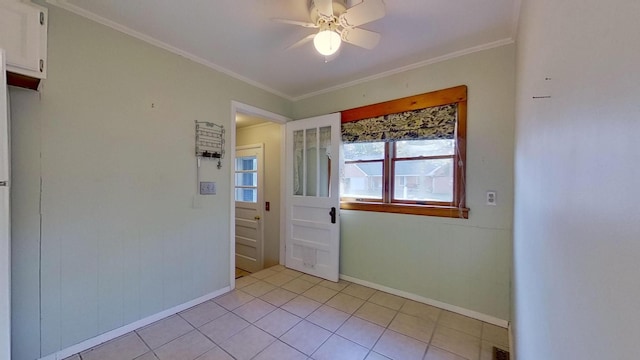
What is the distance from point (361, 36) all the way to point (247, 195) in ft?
Result: 11.1

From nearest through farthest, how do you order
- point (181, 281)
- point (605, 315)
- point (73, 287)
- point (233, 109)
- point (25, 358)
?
point (605, 315)
point (25, 358)
point (73, 287)
point (181, 281)
point (233, 109)

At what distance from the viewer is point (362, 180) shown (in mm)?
2943

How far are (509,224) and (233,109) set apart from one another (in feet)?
9.62

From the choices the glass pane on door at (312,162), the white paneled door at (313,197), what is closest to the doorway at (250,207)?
the white paneled door at (313,197)

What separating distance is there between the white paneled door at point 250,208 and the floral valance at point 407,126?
71.6 inches

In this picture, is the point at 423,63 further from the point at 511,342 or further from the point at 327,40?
the point at 511,342

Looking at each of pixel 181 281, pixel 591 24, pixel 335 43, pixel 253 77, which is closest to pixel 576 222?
pixel 591 24

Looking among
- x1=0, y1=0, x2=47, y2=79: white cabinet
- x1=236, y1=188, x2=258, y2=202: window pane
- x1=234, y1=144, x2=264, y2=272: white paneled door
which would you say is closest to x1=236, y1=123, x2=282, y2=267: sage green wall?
x1=234, y1=144, x2=264, y2=272: white paneled door

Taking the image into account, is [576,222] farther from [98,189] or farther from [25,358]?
[25,358]

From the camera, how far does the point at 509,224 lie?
2051 millimetres

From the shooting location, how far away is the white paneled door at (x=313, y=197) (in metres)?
2.97

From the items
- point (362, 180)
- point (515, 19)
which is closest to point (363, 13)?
point (515, 19)

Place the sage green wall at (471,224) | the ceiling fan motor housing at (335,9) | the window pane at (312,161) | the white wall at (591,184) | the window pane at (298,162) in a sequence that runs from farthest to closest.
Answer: the window pane at (298,162), the window pane at (312,161), the sage green wall at (471,224), the ceiling fan motor housing at (335,9), the white wall at (591,184)

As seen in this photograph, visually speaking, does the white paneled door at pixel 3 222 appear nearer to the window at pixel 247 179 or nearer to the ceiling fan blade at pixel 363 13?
the ceiling fan blade at pixel 363 13
